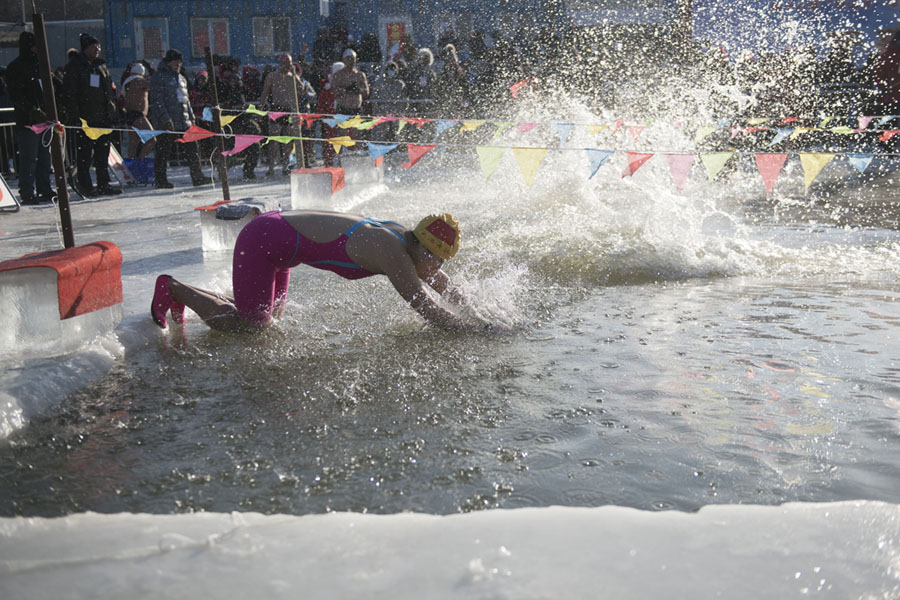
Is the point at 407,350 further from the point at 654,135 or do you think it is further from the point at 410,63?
the point at 410,63

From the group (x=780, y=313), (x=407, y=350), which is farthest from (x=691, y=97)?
(x=407, y=350)

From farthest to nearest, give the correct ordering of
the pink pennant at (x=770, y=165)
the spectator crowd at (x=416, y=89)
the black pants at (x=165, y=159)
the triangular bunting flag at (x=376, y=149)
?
the black pants at (x=165, y=159)
the spectator crowd at (x=416, y=89)
the triangular bunting flag at (x=376, y=149)
the pink pennant at (x=770, y=165)

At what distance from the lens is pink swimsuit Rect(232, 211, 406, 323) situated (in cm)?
487

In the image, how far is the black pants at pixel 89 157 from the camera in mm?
11351

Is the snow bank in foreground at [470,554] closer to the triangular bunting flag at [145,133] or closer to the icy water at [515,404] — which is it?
the icy water at [515,404]

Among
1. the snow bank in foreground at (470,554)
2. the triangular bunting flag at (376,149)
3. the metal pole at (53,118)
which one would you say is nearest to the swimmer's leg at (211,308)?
the metal pole at (53,118)

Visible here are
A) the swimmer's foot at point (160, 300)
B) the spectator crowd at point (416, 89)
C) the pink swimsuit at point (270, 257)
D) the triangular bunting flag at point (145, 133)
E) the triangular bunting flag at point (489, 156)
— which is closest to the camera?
the pink swimsuit at point (270, 257)

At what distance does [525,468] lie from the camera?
10.9ft

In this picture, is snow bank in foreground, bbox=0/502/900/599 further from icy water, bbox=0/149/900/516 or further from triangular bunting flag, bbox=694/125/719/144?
triangular bunting flag, bbox=694/125/719/144

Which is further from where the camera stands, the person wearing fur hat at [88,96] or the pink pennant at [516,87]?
the pink pennant at [516,87]

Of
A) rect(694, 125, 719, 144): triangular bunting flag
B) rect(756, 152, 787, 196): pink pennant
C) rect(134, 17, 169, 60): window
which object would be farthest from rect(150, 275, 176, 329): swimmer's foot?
rect(134, 17, 169, 60): window

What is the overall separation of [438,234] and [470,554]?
8.22 feet

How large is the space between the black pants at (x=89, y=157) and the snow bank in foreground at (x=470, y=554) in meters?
9.80

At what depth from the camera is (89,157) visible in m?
11.6
